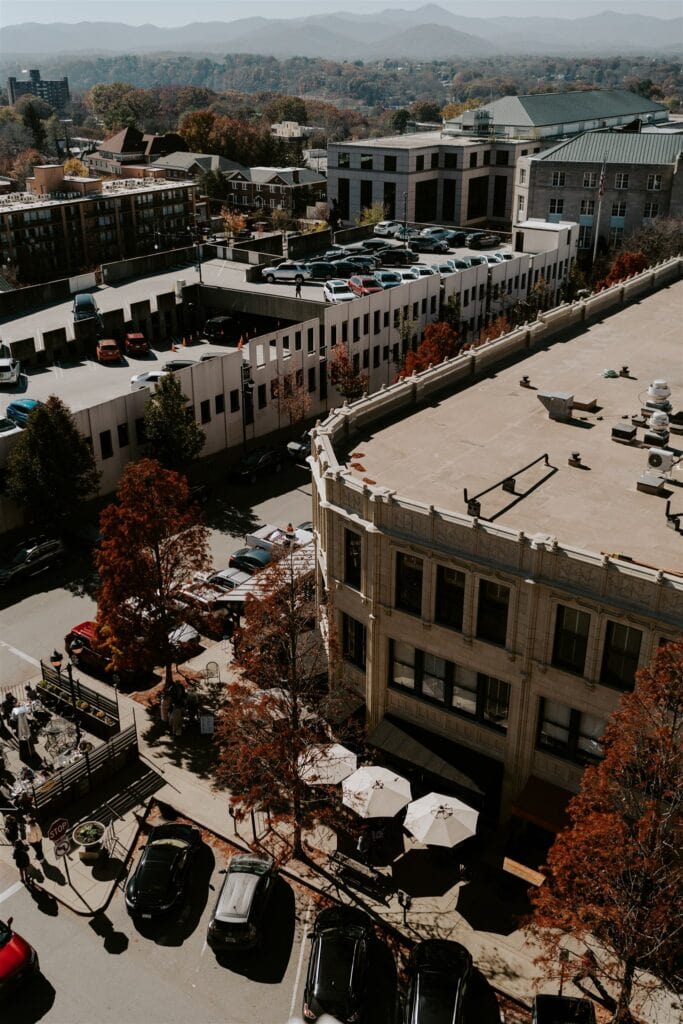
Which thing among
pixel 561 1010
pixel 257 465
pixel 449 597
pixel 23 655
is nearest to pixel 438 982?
pixel 561 1010

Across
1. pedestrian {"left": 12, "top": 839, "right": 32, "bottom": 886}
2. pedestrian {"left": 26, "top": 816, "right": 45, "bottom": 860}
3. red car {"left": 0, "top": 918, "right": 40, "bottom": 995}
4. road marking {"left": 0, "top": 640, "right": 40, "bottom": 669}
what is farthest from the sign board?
road marking {"left": 0, "top": 640, "right": 40, "bottom": 669}

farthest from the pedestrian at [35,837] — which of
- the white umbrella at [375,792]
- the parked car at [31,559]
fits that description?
the parked car at [31,559]

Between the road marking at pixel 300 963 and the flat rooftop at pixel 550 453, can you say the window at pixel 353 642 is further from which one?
the road marking at pixel 300 963

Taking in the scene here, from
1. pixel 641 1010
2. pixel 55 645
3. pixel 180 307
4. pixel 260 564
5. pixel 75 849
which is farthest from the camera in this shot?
pixel 180 307

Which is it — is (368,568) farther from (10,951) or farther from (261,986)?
(10,951)

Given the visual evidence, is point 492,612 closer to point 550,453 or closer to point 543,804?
point 543,804

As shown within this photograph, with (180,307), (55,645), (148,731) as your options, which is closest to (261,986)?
(148,731)

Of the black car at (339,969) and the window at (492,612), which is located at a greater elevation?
the window at (492,612)
